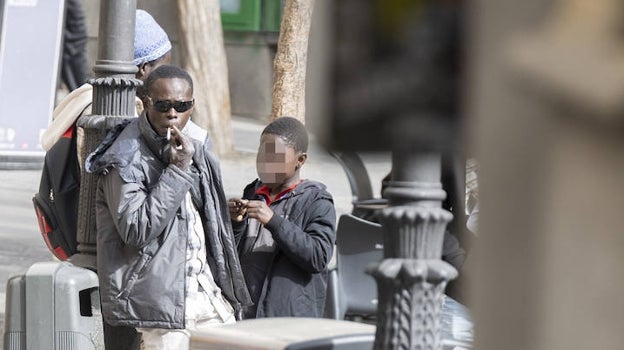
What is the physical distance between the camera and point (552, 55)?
4.03ft

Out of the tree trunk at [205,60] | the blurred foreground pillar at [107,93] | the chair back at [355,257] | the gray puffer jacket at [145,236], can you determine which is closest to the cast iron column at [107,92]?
the blurred foreground pillar at [107,93]

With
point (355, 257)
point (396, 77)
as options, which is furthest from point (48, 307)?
point (396, 77)

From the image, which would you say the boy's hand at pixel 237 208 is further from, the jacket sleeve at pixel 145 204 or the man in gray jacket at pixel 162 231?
the jacket sleeve at pixel 145 204

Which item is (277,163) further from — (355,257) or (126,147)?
(355,257)

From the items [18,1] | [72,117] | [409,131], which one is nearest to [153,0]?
[18,1]

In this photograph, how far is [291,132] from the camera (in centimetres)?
571

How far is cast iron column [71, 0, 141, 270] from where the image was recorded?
5.80 m

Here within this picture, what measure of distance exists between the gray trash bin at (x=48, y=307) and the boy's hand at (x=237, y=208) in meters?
0.68

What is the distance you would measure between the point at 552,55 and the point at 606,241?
0.18 metres

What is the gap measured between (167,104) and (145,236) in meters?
0.57

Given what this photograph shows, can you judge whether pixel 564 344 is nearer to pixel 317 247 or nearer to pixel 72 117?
pixel 317 247

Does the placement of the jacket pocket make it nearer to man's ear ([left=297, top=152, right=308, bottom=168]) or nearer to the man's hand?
the man's hand

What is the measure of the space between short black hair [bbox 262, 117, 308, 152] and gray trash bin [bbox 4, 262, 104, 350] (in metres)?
1.01

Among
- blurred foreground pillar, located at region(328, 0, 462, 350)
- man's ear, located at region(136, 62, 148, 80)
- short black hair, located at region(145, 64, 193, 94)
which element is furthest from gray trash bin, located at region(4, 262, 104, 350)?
blurred foreground pillar, located at region(328, 0, 462, 350)
